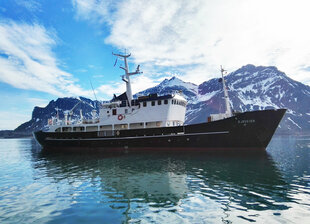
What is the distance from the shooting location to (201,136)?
25.0 m

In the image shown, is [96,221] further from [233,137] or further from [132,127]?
[132,127]

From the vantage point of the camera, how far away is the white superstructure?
28.5 metres

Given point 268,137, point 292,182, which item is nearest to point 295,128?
point 268,137

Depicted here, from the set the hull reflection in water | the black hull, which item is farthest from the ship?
the hull reflection in water

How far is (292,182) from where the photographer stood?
11.6 meters

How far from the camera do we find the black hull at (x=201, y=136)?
74.7 ft

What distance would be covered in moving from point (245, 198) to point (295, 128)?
762 ft

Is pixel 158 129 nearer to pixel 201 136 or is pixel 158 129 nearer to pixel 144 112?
pixel 144 112

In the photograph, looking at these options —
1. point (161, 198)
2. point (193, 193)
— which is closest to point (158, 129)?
point (193, 193)

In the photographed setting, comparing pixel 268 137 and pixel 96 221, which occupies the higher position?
pixel 268 137

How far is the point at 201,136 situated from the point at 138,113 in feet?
34.3

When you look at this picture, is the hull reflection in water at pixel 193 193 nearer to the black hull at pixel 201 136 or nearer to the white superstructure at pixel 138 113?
the black hull at pixel 201 136

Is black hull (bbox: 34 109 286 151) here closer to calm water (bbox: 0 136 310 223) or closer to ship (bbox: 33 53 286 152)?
ship (bbox: 33 53 286 152)

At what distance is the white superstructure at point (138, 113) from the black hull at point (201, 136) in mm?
1487
